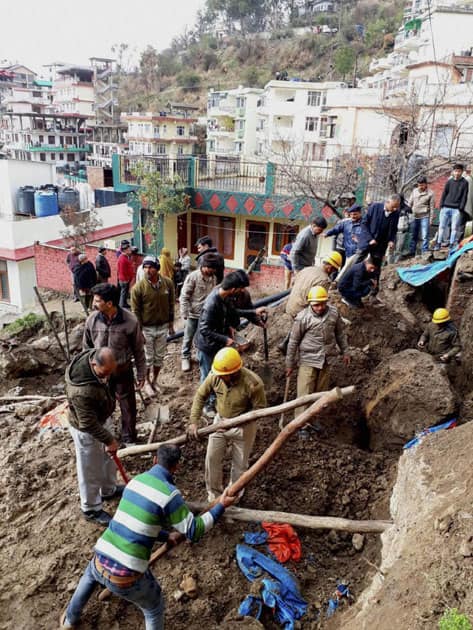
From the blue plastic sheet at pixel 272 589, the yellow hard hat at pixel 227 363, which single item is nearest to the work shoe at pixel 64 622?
the blue plastic sheet at pixel 272 589

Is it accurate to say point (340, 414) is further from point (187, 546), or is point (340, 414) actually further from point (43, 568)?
point (43, 568)

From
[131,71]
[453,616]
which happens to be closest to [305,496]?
[453,616]

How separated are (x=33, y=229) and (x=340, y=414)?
1942cm

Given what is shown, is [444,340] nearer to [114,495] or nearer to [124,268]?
[114,495]

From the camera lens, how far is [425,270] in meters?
9.28

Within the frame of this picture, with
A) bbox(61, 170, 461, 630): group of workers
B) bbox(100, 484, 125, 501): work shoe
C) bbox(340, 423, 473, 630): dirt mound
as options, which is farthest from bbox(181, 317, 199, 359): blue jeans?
bbox(340, 423, 473, 630): dirt mound

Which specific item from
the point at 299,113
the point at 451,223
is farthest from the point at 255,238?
the point at 299,113

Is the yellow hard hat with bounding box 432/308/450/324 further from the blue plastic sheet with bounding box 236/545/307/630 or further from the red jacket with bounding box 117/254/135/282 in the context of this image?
the red jacket with bounding box 117/254/135/282

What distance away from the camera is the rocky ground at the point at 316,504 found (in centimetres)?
351

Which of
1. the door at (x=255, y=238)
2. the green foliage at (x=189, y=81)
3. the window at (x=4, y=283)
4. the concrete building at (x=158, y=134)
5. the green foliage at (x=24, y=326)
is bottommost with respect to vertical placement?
the window at (x=4, y=283)

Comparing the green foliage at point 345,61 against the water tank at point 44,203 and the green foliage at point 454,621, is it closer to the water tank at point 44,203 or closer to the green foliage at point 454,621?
the water tank at point 44,203

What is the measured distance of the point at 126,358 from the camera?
18.0ft

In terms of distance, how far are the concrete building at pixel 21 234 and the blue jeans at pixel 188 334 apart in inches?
633

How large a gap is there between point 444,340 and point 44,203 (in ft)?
75.8
